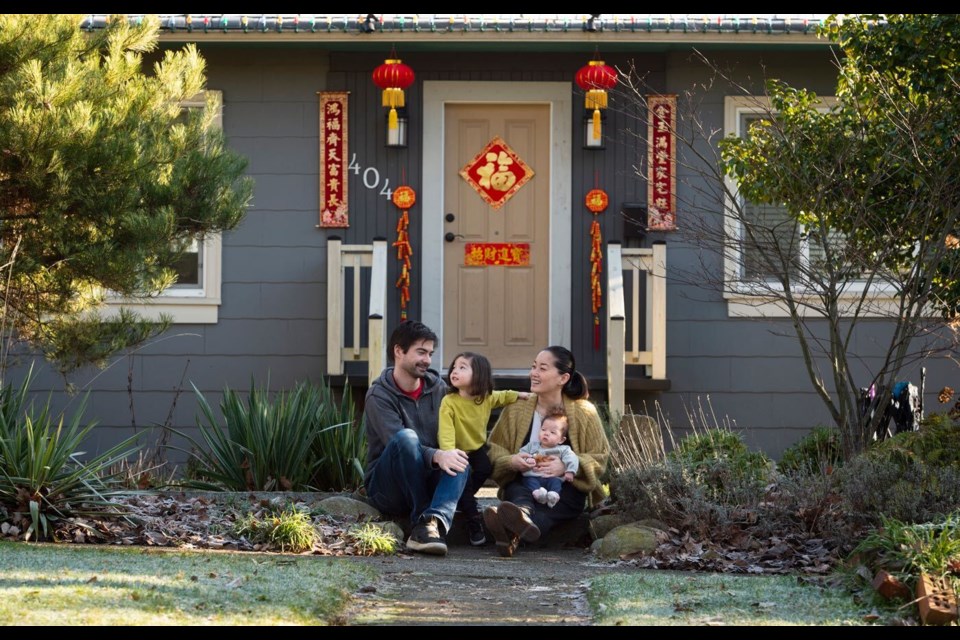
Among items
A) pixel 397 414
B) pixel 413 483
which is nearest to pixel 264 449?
pixel 397 414

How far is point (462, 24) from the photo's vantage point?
1019 cm

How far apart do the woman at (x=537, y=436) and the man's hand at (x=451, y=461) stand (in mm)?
321

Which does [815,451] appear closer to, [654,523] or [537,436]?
[654,523]

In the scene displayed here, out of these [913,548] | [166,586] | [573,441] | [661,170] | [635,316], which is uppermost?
[661,170]

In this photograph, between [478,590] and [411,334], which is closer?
[478,590]

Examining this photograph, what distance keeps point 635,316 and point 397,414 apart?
4.14 metres

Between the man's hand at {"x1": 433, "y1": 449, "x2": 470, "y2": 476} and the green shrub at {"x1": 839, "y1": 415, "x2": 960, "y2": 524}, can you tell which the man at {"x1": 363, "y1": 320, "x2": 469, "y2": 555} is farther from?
the green shrub at {"x1": 839, "y1": 415, "x2": 960, "y2": 524}

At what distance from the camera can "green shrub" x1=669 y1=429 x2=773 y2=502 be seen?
643 cm

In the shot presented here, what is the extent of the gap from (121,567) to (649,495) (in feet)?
8.60

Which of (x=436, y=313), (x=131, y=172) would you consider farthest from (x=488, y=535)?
(x=436, y=313)

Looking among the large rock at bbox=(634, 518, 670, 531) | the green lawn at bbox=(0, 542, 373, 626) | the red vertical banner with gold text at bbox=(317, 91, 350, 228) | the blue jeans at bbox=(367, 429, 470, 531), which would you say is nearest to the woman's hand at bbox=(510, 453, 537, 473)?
the blue jeans at bbox=(367, 429, 470, 531)

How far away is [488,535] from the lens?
687 centimetres

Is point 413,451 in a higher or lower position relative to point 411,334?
lower

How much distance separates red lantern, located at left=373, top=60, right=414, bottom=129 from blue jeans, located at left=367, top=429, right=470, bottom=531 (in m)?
4.58
